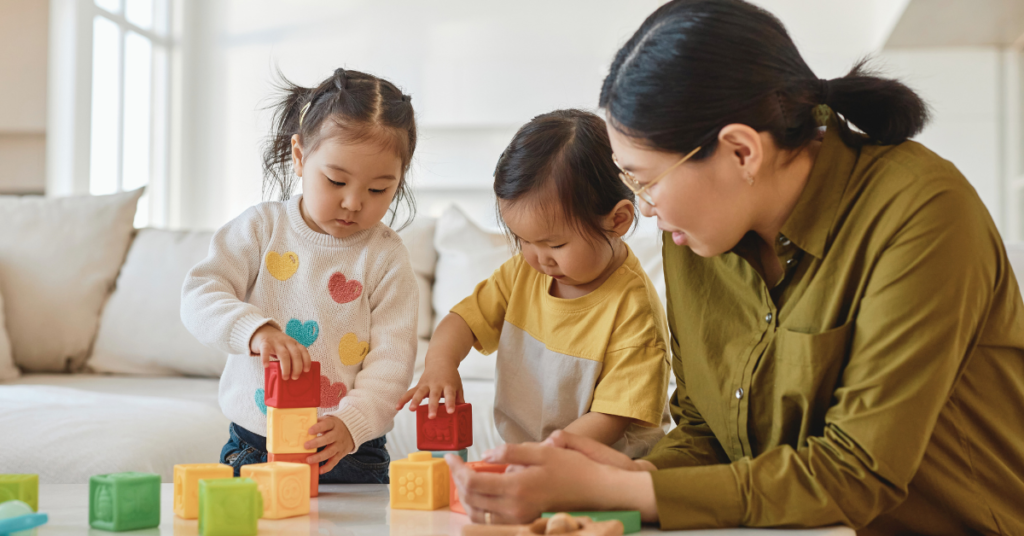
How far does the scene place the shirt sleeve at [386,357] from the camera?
1214mm

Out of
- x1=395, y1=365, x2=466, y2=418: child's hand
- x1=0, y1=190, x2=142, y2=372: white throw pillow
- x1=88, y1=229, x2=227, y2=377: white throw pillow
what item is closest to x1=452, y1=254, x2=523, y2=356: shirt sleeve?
x1=395, y1=365, x2=466, y2=418: child's hand

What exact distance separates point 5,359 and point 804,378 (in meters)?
2.31

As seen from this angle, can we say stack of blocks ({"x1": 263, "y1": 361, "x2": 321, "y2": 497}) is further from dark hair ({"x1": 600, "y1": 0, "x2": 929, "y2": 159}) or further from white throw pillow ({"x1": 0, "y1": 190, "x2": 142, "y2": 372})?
white throw pillow ({"x1": 0, "y1": 190, "x2": 142, "y2": 372})

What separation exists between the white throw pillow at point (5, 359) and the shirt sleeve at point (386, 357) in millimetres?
1580

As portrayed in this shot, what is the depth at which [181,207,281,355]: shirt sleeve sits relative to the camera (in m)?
1.16

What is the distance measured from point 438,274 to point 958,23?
2723 mm

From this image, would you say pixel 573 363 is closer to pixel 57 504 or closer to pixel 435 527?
pixel 435 527

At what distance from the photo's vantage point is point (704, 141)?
35.5 inches

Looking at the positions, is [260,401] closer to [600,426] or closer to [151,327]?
[600,426]

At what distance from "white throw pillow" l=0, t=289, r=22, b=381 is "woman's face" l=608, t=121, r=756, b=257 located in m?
2.13

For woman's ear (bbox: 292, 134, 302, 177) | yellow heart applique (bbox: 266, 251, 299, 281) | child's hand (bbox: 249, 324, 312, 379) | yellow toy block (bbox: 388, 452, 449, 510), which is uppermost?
woman's ear (bbox: 292, 134, 302, 177)

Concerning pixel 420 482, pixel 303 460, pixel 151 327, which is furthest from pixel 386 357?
pixel 151 327

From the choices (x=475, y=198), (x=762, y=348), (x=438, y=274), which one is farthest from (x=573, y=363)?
(x=475, y=198)

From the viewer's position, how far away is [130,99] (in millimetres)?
4441
